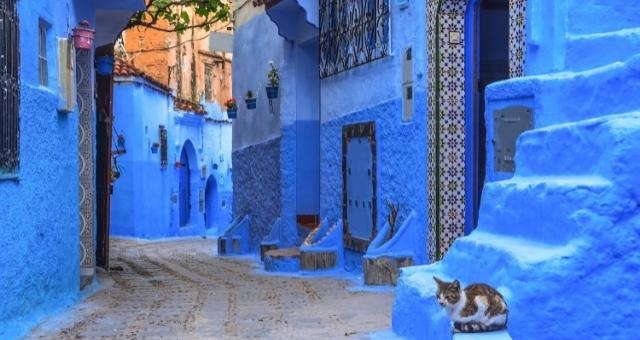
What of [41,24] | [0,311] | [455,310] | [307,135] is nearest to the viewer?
[455,310]

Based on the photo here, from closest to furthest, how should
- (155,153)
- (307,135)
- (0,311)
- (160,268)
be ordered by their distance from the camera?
1. (0,311)
2. (160,268)
3. (307,135)
4. (155,153)

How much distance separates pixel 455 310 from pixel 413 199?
5.47 m

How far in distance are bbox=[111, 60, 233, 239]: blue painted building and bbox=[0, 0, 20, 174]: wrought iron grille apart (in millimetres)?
11537

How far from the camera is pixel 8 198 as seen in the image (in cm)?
736

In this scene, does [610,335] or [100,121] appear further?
[100,121]

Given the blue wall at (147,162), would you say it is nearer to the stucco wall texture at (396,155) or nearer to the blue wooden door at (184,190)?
the blue wooden door at (184,190)

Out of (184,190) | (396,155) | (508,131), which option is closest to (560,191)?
(508,131)

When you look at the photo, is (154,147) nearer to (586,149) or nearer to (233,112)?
(233,112)

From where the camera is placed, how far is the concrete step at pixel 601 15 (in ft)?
24.2

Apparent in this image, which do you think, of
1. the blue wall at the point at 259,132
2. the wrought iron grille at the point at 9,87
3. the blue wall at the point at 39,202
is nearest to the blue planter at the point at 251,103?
the blue wall at the point at 259,132

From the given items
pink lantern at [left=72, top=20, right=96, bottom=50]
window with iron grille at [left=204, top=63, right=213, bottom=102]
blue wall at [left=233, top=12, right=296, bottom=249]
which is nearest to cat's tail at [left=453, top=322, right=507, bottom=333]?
pink lantern at [left=72, top=20, right=96, bottom=50]

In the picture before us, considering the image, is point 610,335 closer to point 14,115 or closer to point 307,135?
point 14,115

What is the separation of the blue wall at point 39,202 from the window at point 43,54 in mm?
66

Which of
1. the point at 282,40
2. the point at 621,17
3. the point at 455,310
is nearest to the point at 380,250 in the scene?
the point at 621,17
